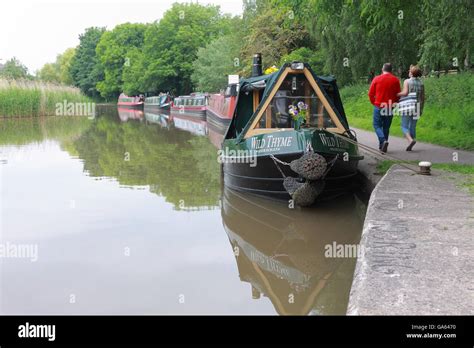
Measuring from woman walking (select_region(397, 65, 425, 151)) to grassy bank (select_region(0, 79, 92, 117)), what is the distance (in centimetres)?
2417

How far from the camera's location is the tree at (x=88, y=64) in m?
84.2

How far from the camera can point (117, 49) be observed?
74.1 m

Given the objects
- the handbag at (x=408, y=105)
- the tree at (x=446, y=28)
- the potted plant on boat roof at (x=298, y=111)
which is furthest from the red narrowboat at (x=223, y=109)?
the potted plant on boat roof at (x=298, y=111)

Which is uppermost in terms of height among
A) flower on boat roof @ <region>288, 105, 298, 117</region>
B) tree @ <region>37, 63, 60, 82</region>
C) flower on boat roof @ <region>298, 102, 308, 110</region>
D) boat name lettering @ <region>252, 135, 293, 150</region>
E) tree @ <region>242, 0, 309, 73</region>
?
tree @ <region>37, 63, 60, 82</region>

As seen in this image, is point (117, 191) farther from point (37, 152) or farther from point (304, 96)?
point (37, 152)

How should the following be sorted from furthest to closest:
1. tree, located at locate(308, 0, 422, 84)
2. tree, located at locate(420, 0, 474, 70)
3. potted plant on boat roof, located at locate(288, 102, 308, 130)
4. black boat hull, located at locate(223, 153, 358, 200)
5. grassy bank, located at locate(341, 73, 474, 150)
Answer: grassy bank, located at locate(341, 73, 474, 150) < tree, located at locate(420, 0, 474, 70) < tree, located at locate(308, 0, 422, 84) < potted plant on boat roof, located at locate(288, 102, 308, 130) < black boat hull, located at locate(223, 153, 358, 200)

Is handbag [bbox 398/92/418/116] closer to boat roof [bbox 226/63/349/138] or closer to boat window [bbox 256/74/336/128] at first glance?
boat roof [bbox 226/63/349/138]

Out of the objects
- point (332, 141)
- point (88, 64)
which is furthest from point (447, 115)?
point (88, 64)

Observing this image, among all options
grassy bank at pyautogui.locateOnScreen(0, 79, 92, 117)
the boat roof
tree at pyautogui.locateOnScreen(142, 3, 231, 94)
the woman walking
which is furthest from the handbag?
tree at pyautogui.locateOnScreen(142, 3, 231, 94)

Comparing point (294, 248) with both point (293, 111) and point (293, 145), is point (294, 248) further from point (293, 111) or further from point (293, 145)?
point (293, 111)

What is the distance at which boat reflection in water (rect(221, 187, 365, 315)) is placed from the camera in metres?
5.41

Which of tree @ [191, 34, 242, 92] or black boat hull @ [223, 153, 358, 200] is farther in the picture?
tree @ [191, 34, 242, 92]

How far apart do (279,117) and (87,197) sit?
3777mm

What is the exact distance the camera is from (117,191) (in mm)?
10531
